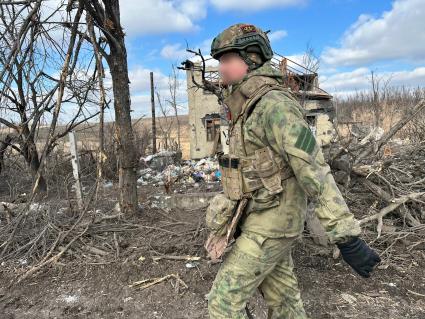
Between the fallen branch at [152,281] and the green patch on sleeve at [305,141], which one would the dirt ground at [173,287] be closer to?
the fallen branch at [152,281]

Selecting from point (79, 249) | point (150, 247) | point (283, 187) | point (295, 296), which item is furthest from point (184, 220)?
point (283, 187)

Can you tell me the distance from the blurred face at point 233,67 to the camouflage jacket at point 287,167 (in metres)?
0.04

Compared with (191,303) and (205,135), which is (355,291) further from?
(205,135)

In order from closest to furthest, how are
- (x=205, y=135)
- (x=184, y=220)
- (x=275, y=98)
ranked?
(x=275, y=98), (x=184, y=220), (x=205, y=135)

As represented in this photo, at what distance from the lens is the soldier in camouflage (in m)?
1.92

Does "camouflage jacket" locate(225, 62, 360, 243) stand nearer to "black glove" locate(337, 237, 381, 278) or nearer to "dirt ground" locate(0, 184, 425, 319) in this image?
"black glove" locate(337, 237, 381, 278)

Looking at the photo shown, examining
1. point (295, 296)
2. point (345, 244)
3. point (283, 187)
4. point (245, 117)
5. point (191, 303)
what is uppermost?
point (245, 117)

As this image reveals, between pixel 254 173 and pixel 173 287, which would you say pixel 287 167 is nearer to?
pixel 254 173

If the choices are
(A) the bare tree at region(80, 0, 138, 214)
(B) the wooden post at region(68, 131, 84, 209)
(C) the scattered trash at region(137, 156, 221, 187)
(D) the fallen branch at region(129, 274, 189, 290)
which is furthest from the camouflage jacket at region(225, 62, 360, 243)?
(C) the scattered trash at region(137, 156, 221, 187)

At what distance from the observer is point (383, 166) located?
451 cm

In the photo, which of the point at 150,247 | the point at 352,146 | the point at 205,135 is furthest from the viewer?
the point at 205,135

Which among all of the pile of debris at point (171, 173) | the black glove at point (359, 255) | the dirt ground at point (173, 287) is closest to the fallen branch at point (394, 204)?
the dirt ground at point (173, 287)

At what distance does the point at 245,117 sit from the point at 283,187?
16.1 inches

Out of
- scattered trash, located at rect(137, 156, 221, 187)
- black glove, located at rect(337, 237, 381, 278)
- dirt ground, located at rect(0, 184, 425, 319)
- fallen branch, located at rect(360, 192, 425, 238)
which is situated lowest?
dirt ground, located at rect(0, 184, 425, 319)
